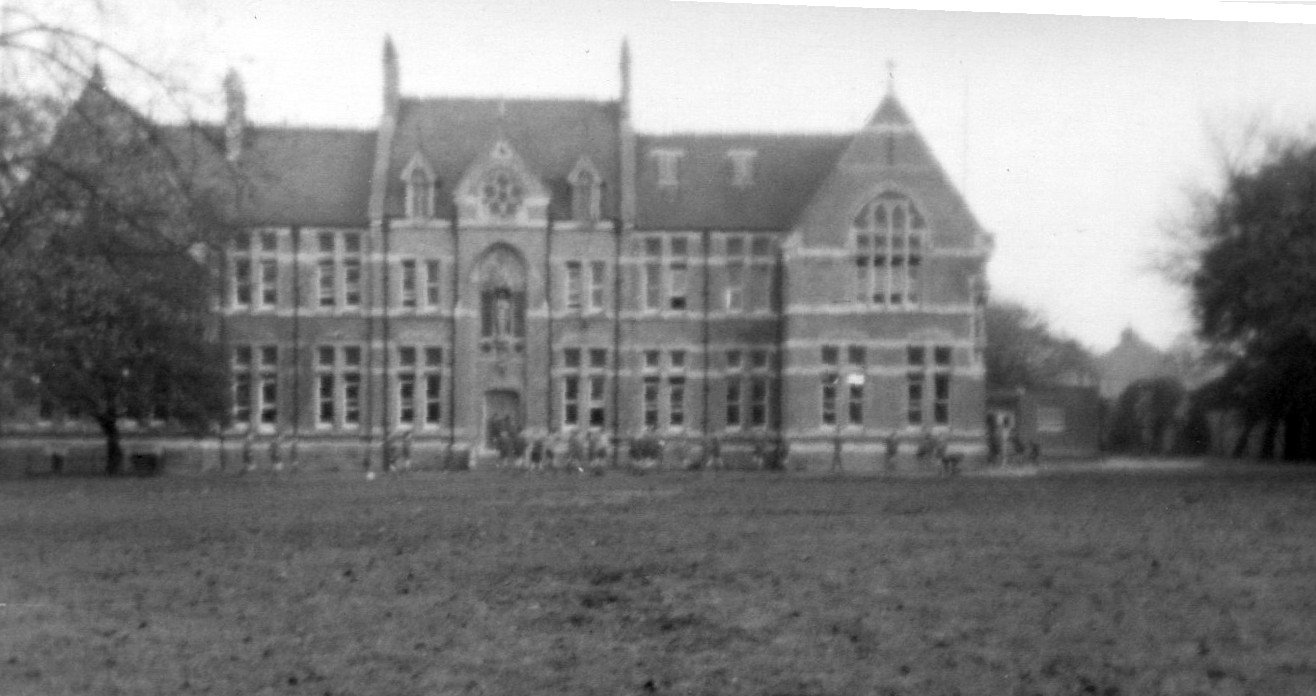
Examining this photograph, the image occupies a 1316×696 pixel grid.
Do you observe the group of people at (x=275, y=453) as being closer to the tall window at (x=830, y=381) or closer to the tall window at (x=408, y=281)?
the tall window at (x=408, y=281)

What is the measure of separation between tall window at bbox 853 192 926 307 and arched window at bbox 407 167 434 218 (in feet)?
8.05

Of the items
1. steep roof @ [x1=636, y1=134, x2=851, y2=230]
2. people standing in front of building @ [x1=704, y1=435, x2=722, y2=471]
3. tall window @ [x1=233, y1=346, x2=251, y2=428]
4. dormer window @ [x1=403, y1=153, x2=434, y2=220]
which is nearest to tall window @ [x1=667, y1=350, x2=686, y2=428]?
people standing in front of building @ [x1=704, y1=435, x2=722, y2=471]

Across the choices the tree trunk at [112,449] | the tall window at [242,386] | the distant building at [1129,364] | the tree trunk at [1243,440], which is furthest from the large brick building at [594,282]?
the tree trunk at [1243,440]

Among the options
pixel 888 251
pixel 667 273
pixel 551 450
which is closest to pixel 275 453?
pixel 551 450

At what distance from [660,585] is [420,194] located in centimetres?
274

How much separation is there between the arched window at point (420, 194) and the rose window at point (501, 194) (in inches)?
11.6

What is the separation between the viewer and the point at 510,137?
902 cm

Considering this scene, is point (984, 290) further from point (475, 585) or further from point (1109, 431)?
point (475, 585)

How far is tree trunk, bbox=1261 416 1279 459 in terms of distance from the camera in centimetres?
967

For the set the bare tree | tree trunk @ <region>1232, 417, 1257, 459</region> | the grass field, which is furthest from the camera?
tree trunk @ <region>1232, 417, 1257, 459</region>

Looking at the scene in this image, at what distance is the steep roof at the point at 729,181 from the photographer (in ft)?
29.5

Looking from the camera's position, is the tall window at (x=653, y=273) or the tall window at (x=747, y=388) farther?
the tall window at (x=747, y=388)

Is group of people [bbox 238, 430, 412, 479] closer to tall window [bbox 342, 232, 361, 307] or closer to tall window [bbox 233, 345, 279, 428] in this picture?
tall window [bbox 233, 345, 279, 428]

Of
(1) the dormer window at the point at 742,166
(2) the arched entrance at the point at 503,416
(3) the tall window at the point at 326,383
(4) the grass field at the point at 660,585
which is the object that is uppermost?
(1) the dormer window at the point at 742,166
